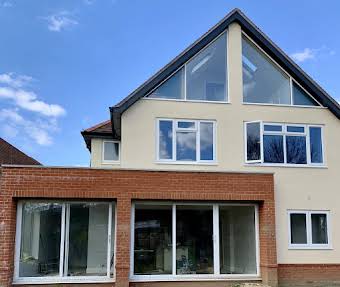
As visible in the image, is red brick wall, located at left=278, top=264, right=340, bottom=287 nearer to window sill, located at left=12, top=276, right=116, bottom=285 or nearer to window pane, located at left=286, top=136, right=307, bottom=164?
window pane, located at left=286, top=136, right=307, bottom=164

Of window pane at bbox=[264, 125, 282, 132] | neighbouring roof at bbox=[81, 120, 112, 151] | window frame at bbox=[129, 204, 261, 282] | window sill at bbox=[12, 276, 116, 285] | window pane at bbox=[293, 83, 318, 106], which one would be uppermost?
window pane at bbox=[293, 83, 318, 106]

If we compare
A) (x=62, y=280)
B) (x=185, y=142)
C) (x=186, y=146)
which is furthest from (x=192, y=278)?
(x=185, y=142)

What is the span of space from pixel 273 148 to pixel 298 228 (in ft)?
9.56

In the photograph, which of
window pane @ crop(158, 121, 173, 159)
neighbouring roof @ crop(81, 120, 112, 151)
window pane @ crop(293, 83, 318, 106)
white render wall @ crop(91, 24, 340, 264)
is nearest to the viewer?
white render wall @ crop(91, 24, 340, 264)

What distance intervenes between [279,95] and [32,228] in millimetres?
9974

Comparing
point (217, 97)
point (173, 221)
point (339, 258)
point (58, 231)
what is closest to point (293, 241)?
point (339, 258)

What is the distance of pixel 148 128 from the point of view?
53.2 feet

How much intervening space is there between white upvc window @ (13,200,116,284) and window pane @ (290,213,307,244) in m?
6.16

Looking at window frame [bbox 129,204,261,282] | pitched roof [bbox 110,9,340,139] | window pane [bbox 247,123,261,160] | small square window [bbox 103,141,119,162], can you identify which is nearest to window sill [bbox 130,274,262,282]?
window frame [bbox 129,204,261,282]

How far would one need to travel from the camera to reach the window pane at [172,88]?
54.4 ft

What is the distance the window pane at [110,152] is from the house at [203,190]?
3.56 m

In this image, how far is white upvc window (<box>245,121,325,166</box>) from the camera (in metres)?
16.5

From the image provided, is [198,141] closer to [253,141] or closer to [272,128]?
[253,141]

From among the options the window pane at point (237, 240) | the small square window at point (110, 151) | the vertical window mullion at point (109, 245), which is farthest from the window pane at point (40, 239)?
the small square window at point (110, 151)
